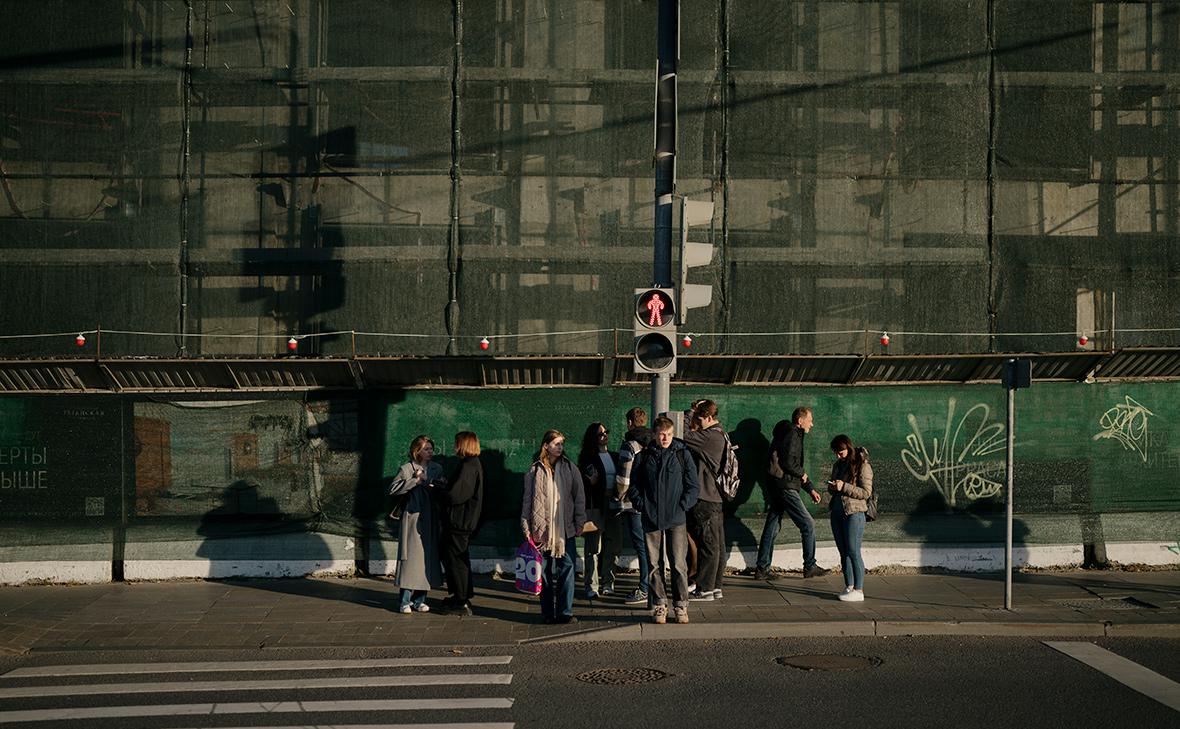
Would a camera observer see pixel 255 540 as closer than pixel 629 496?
No

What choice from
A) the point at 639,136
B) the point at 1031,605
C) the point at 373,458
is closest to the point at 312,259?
the point at 373,458

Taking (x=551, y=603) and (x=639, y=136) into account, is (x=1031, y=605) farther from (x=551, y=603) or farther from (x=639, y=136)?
(x=639, y=136)

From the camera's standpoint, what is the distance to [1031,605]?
39.4ft

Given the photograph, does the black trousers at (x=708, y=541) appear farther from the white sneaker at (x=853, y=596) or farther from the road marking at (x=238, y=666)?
the road marking at (x=238, y=666)

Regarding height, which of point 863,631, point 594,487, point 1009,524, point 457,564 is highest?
point 594,487

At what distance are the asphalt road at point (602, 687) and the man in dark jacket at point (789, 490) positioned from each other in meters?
2.65

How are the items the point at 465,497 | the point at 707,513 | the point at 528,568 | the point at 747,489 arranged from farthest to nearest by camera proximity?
the point at 747,489, the point at 707,513, the point at 465,497, the point at 528,568

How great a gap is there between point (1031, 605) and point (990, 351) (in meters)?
3.91

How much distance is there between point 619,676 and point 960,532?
5.74 meters

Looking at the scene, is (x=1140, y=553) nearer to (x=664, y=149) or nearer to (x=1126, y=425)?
(x=1126, y=425)

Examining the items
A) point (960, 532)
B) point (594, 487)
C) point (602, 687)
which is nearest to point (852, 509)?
point (960, 532)

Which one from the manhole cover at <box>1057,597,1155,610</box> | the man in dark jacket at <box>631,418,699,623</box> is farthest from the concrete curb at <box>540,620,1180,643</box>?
the manhole cover at <box>1057,597,1155,610</box>

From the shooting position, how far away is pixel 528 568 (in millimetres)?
11688

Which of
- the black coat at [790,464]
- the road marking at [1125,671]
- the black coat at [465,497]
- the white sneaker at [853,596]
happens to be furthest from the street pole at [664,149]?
the road marking at [1125,671]
